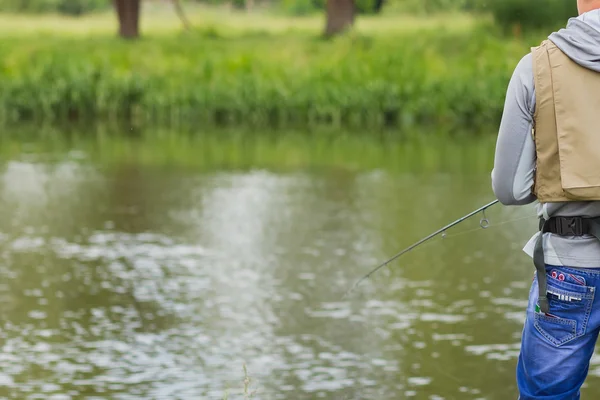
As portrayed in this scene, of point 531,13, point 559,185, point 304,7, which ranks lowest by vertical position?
point 304,7

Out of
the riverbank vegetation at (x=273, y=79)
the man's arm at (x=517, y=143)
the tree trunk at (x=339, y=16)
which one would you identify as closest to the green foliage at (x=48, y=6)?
the riverbank vegetation at (x=273, y=79)

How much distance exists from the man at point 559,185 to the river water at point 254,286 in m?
2.65

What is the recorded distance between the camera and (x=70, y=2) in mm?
51094

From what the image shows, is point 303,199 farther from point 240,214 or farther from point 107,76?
point 107,76

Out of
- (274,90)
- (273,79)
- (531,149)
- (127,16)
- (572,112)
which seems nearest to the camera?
(572,112)

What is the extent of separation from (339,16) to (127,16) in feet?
19.7

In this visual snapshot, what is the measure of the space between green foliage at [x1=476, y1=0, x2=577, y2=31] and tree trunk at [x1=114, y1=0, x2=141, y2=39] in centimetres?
992

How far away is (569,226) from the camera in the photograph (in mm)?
3773

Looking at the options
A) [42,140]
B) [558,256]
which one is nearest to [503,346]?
[558,256]

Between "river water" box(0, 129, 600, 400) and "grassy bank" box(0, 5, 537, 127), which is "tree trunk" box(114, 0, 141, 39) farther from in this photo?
"river water" box(0, 129, 600, 400)

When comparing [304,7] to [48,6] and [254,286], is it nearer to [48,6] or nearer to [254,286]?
[48,6]

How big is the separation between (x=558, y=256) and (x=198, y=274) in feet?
23.4

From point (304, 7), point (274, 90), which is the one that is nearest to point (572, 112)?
point (274, 90)

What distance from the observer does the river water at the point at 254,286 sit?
7477mm
